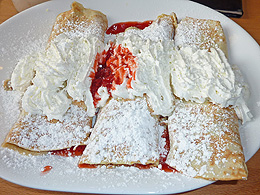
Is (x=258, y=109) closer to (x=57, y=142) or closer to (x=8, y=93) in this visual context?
(x=57, y=142)

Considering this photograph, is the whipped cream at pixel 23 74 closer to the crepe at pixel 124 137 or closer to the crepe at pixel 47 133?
the crepe at pixel 47 133

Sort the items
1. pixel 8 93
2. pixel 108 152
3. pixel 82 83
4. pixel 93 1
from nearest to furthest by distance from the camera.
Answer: pixel 108 152 → pixel 82 83 → pixel 8 93 → pixel 93 1

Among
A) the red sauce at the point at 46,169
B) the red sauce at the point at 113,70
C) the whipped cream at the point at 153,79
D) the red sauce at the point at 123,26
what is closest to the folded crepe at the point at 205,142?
the whipped cream at the point at 153,79

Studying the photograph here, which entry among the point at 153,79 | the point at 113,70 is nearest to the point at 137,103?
the point at 153,79

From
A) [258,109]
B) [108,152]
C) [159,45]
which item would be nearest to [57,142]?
[108,152]

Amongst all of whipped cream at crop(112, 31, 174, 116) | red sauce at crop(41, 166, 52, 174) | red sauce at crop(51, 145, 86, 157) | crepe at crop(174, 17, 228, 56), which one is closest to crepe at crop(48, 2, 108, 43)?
whipped cream at crop(112, 31, 174, 116)

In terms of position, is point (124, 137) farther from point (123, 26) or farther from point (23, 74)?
point (123, 26)

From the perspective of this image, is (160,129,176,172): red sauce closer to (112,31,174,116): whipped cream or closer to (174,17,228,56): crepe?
(112,31,174,116): whipped cream
